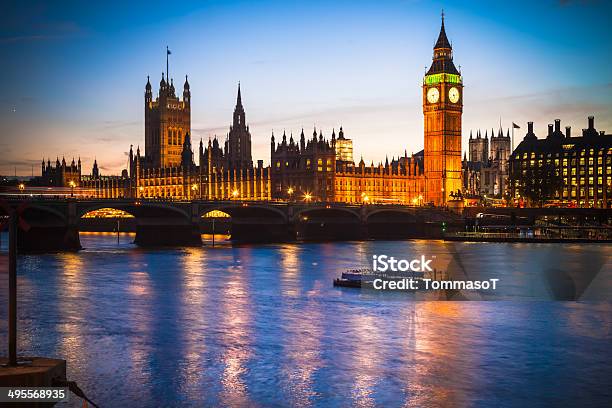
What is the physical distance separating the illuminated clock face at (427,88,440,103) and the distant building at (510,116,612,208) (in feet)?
71.1

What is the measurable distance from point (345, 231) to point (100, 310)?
7660cm

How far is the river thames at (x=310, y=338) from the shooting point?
24.1 m

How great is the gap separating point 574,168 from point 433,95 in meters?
31.5

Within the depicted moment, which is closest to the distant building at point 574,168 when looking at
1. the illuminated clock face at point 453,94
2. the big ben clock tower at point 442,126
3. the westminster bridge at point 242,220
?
the big ben clock tower at point 442,126

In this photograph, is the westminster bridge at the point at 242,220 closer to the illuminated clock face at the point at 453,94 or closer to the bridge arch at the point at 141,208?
the bridge arch at the point at 141,208

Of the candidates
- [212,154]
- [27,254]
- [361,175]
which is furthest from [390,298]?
[212,154]

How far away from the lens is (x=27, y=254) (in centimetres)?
7644

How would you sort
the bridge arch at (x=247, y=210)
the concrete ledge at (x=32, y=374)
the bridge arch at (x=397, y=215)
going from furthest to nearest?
the bridge arch at (x=397, y=215) < the bridge arch at (x=247, y=210) < the concrete ledge at (x=32, y=374)

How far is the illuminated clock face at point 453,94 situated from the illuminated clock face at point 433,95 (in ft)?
7.97

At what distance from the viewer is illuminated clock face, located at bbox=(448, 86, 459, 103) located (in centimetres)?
Answer: 15350

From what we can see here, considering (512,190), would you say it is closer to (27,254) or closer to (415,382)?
(27,254)

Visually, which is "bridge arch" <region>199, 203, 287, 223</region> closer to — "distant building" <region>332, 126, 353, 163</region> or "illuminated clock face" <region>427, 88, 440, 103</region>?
"illuminated clock face" <region>427, 88, 440, 103</region>

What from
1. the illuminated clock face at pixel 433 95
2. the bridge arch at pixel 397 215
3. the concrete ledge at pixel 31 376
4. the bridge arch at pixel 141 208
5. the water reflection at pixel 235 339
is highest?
the illuminated clock face at pixel 433 95

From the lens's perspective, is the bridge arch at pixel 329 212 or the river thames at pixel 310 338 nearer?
the river thames at pixel 310 338
